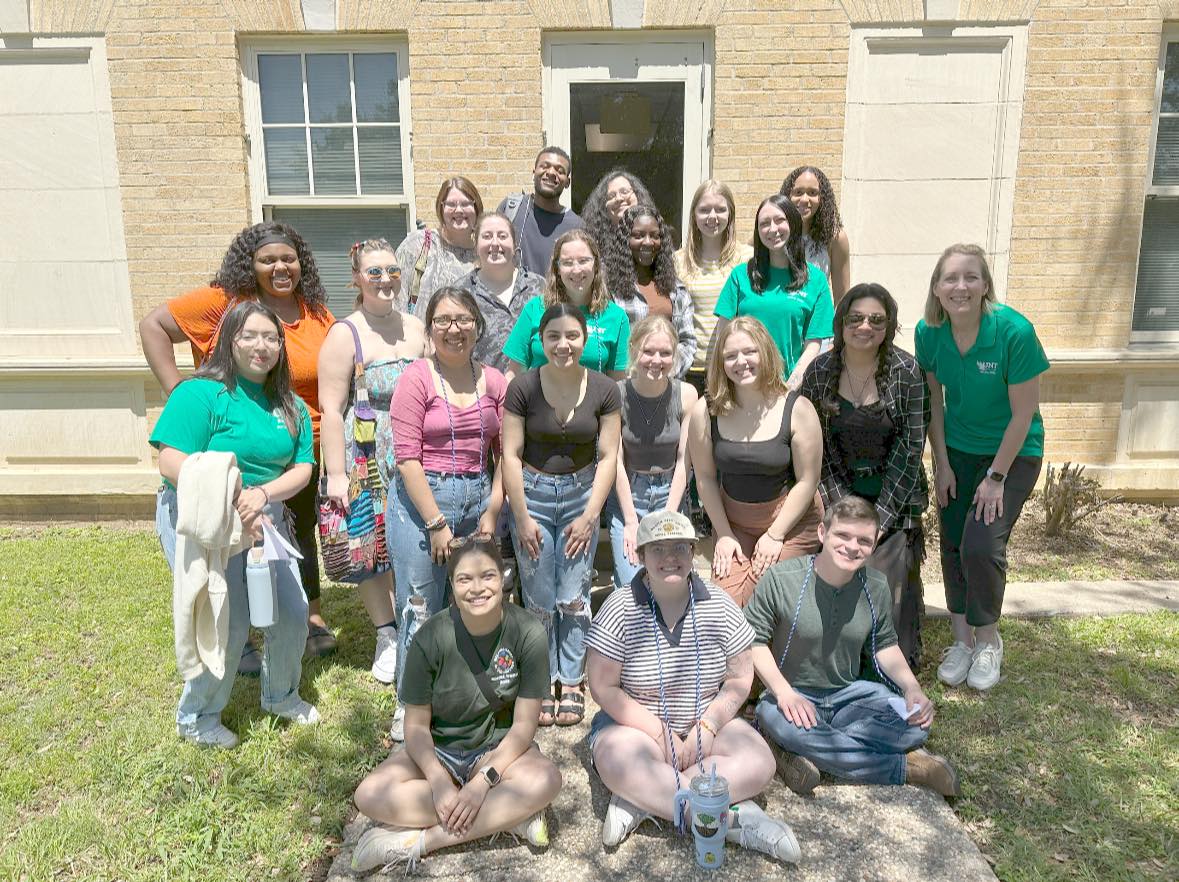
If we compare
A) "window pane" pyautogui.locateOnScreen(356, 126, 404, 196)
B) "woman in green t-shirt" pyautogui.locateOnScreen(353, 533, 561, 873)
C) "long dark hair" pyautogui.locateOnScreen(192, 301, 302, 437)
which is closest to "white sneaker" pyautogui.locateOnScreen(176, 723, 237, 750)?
"woman in green t-shirt" pyautogui.locateOnScreen(353, 533, 561, 873)

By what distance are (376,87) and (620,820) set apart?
225 inches

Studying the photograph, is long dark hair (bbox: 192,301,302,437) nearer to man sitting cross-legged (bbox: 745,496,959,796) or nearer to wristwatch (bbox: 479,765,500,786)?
wristwatch (bbox: 479,765,500,786)

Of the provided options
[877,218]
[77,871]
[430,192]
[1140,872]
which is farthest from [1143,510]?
[77,871]

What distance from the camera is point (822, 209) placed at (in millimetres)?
4836

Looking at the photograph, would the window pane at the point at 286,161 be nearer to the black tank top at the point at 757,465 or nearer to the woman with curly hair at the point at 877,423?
the black tank top at the point at 757,465

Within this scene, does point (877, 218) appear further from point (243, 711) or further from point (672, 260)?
point (243, 711)

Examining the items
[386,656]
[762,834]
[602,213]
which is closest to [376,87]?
[602,213]

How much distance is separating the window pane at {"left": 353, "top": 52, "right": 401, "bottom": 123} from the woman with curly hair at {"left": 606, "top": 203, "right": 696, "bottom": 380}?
3087 mm

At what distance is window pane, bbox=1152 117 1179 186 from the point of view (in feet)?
22.0

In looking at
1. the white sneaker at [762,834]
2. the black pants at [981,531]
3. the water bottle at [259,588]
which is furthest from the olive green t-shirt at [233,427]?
the black pants at [981,531]

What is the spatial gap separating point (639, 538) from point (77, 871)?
228 cm

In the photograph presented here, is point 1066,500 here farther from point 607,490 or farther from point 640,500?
point 607,490

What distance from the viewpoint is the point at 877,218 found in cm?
665

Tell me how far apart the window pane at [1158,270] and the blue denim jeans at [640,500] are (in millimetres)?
5222
